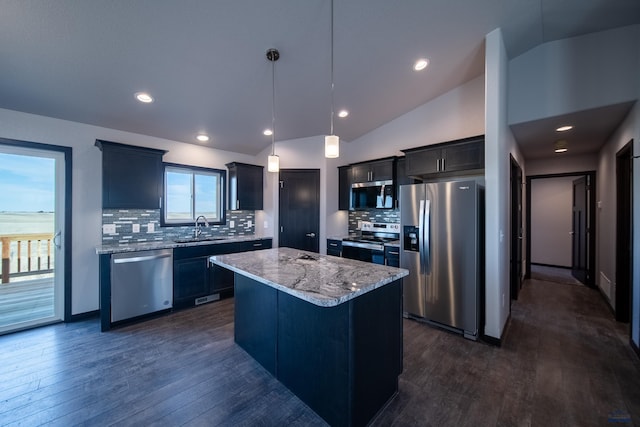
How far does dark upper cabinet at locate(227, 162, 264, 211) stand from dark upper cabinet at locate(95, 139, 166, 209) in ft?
3.85

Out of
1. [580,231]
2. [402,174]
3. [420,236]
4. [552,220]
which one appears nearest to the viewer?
[420,236]

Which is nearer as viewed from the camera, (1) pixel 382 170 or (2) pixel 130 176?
(2) pixel 130 176

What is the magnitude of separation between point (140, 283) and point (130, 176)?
4.79 feet

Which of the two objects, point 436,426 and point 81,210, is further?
point 81,210

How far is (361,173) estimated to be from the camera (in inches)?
180

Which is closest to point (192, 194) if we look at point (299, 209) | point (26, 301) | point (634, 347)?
point (299, 209)

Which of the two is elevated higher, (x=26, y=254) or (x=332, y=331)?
(x=26, y=254)

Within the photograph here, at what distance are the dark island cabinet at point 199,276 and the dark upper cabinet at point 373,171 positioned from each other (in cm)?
239

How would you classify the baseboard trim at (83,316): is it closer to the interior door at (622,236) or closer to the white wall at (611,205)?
the white wall at (611,205)

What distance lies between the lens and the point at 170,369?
2.23 metres

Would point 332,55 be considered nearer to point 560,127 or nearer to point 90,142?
point 560,127

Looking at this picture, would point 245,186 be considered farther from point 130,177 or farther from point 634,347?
point 634,347

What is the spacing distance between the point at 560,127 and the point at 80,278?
6544 mm

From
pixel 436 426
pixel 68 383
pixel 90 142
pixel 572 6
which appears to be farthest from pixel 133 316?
pixel 572 6
